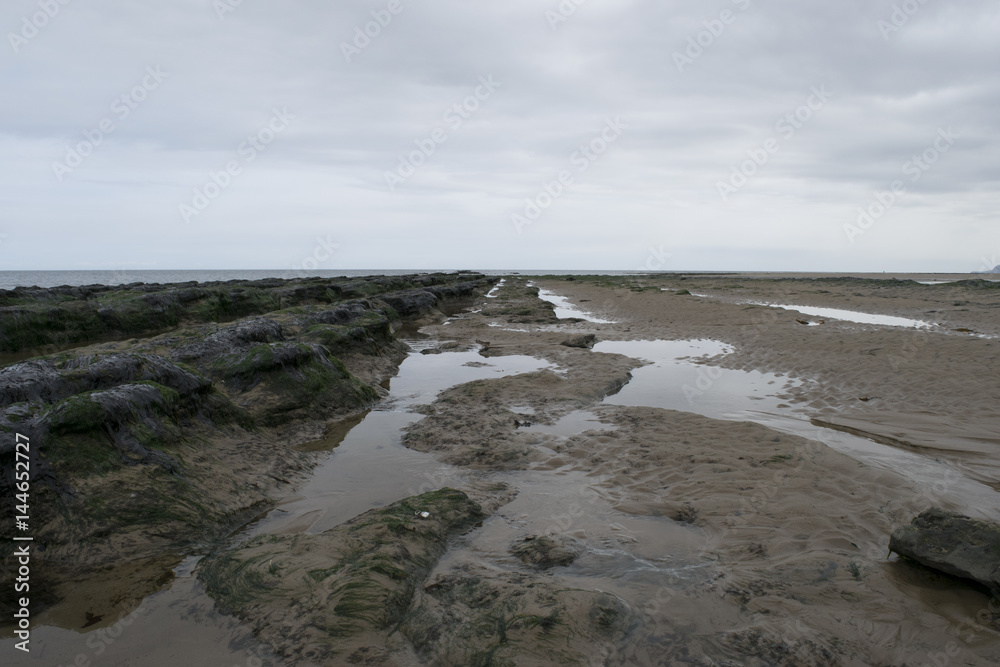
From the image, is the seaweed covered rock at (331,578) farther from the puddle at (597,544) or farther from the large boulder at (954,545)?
the large boulder at (954,545)

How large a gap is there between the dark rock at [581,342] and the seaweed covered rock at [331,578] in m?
10.4

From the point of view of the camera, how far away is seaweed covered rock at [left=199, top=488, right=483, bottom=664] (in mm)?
3188

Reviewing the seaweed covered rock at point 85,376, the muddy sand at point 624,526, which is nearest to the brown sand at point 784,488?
the muddy sand at point 624,526

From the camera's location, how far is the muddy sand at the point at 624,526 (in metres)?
3.14

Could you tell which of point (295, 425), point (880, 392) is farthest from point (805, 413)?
point (295, 425)

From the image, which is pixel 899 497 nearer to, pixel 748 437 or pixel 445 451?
pixel 748 437

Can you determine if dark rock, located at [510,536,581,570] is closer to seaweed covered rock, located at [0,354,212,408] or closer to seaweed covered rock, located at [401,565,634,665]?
seaweed covered rock, located at [401,565,634,665]

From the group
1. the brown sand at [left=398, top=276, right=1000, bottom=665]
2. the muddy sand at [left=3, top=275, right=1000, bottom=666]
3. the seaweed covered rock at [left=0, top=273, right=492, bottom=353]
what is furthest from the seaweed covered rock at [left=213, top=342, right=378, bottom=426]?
the seaweed covered rock at [left=0, top=273, right=492, bottom=353]

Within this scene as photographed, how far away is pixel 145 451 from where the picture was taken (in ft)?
16.8

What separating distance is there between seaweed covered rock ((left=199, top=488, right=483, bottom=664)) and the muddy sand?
0.02 m

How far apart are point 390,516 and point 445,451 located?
2.32 meters

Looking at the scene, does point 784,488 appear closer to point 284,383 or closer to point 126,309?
point 284,383

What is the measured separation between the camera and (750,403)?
8.82 m

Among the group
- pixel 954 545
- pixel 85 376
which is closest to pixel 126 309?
pixel 85 376
